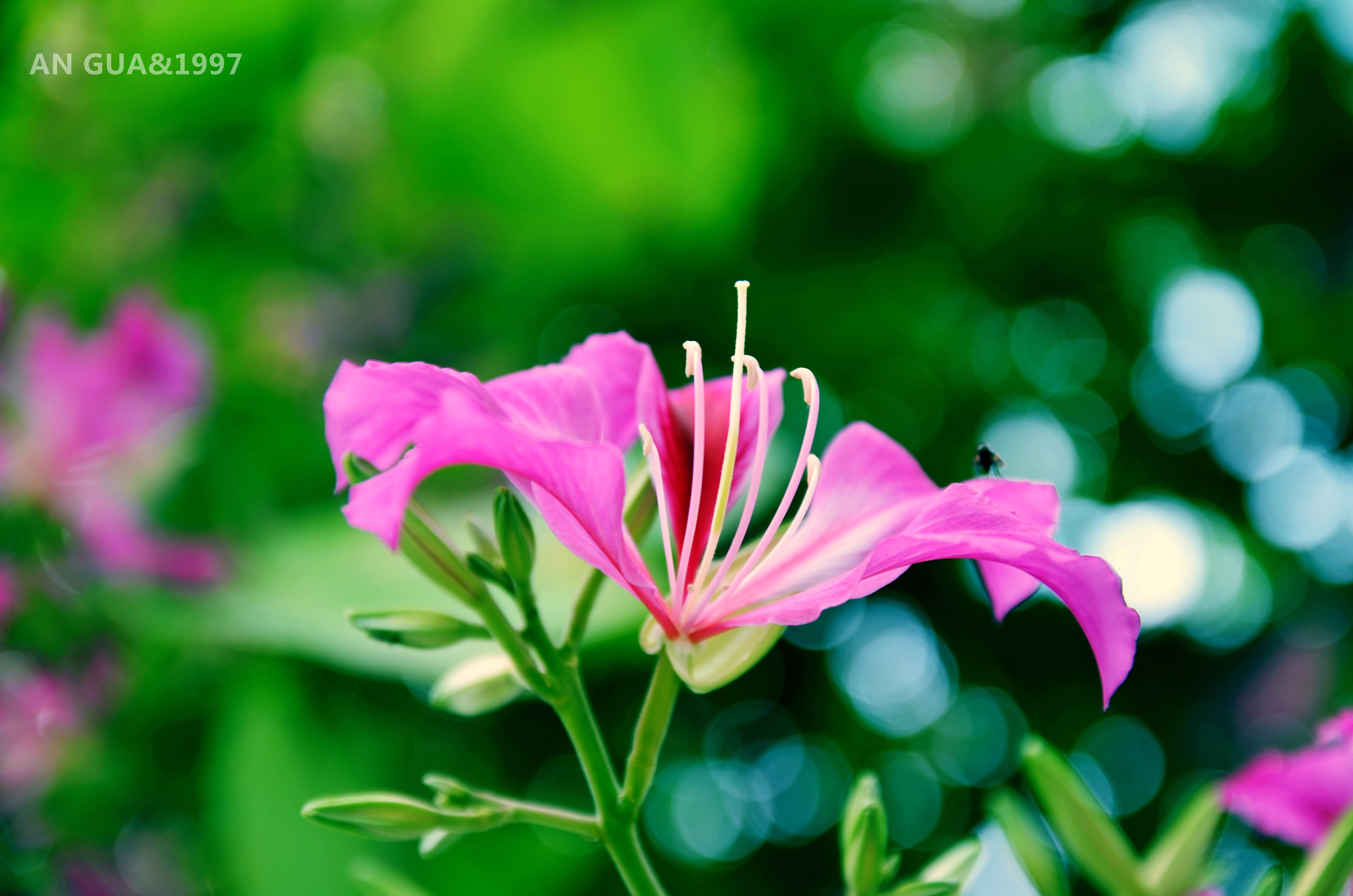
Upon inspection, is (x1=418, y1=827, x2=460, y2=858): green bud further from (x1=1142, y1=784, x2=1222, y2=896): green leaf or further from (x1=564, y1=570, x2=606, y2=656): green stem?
(x1=1142, y1=784, x2=1222, y2=896): green leaf

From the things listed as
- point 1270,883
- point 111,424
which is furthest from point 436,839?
point 111,424

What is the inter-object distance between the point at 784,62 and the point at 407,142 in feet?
1.75

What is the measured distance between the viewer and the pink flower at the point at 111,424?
0.96 meters

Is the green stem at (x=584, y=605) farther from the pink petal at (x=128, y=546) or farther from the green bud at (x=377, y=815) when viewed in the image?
the pink petal at (x=128, y=546)

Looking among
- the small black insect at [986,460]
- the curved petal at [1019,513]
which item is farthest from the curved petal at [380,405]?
the small black insect at [986,460]

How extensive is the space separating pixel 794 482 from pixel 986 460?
193 mm

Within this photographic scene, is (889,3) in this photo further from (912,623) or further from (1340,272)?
(912,623)

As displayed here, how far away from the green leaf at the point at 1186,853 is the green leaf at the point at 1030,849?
44 millimetres

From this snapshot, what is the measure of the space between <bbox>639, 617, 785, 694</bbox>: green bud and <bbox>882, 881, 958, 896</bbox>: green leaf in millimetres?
114

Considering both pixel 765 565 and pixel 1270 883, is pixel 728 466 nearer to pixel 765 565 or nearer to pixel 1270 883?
pixel 765 565

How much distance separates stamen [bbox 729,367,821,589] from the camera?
0.46 meters

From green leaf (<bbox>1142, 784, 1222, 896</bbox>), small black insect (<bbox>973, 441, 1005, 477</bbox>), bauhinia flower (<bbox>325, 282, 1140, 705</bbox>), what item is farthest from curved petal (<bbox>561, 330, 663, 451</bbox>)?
green leaf (<bbox>1142, 784, 1222, 896</bbox>)

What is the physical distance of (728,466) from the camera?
476 mm

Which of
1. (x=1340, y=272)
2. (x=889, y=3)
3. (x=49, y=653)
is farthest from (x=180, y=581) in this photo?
(x=1340, y=272)
